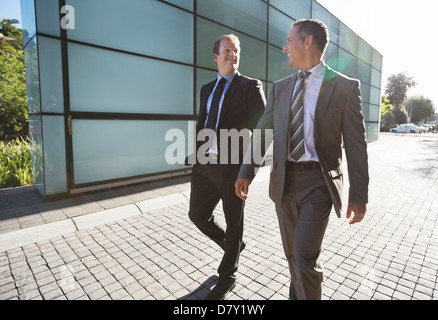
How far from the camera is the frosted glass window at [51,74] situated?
200 inches

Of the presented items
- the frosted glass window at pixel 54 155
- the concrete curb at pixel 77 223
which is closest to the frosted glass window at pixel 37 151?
A: the frosted glass window at pixel 54 155

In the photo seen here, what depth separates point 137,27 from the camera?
21.1 feet

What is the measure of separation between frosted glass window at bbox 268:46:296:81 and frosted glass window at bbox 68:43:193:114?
4241 mm

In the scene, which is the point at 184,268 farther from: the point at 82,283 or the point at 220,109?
the point at 220,109

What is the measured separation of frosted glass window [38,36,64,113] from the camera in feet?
16.7

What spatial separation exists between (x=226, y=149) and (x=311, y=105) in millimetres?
759

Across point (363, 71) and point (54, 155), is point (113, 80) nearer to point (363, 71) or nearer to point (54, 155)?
point (54, 155)

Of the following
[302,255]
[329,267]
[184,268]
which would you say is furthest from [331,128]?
[184,268]

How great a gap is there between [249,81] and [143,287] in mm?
2157

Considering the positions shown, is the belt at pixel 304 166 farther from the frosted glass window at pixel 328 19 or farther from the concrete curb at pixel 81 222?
the frosted glass window at pixel 328 19

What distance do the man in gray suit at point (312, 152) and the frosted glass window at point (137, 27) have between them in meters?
5.08

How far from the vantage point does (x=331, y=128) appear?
194 centimetres

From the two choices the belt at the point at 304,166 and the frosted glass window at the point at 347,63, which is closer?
the belt at the point at 304,166

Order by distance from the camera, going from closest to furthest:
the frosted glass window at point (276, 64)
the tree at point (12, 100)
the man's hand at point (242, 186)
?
1. the man's hand at point (242, 186)
2. the frosted glass window at point (276, 64)
3. the tree at point (12, 100)
